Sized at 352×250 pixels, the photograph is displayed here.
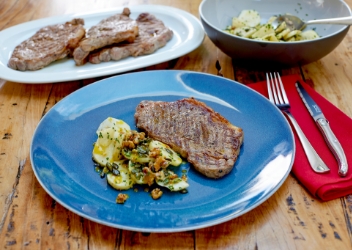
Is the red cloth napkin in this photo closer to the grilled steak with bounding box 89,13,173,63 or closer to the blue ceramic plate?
the blue ceramic plate

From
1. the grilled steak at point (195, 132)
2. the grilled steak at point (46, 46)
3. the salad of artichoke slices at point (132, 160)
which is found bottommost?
the grilled steak at point (46, 46)

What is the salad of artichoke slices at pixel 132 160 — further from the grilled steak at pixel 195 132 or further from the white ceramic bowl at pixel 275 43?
the white ceramic bowl at pixel 275 43

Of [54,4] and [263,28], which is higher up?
[263,28]

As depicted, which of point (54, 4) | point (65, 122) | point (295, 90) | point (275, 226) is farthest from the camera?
point (54, 4)

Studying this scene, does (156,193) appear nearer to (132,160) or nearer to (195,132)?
(132,160)

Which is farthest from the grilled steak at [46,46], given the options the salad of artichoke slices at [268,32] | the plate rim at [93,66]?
the salad of artichoke slices at [268,32]

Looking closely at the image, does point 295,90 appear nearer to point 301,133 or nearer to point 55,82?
point 301,133

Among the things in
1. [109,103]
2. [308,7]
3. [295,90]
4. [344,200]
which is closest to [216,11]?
[308,7]
